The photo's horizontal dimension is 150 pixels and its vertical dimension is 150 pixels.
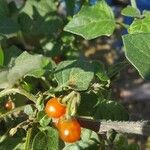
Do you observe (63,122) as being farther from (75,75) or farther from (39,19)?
(39,19)

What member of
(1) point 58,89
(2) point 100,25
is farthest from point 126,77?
(1) point 58,89

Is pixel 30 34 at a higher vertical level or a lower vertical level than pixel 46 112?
lower

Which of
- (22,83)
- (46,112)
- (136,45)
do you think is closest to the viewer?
(136,45)

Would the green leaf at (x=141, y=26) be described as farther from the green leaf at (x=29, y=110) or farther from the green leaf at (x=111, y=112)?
the green leaf at (x=29, y=110)

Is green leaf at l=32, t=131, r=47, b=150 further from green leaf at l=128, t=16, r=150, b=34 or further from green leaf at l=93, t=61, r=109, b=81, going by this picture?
green leaf at l=128, t=16, r=150, b=34

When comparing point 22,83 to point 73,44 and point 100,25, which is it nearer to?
point 100,25

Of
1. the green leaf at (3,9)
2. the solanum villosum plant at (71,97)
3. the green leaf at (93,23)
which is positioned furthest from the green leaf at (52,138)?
the green leaf at (3,9)

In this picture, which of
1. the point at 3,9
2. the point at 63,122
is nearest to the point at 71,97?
the point at 63,122
